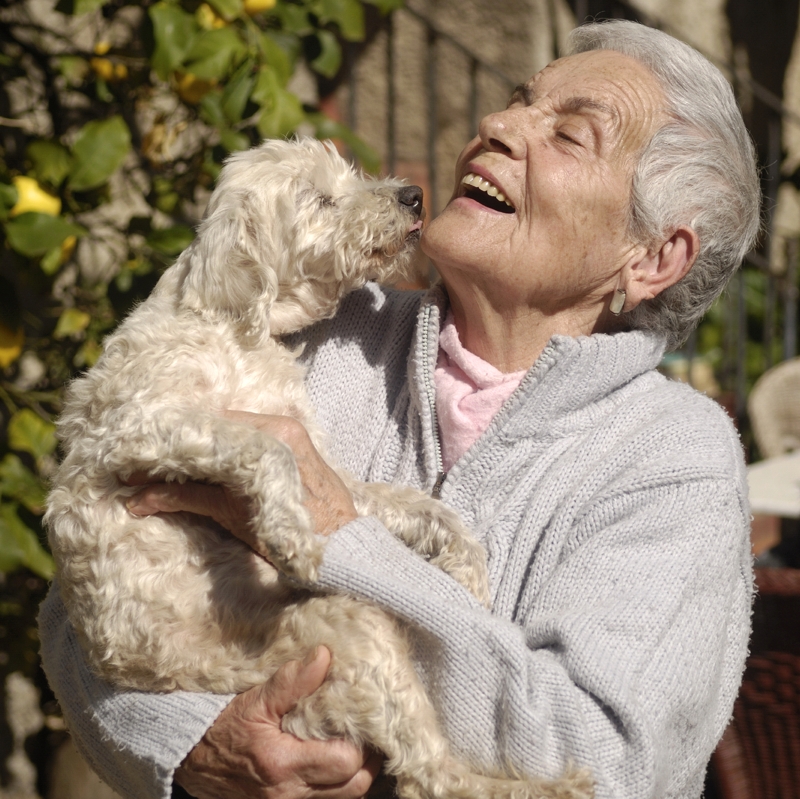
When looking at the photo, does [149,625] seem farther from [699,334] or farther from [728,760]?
[699,334]

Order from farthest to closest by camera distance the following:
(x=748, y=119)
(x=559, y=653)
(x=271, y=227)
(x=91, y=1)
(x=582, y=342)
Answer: (x=748, y=119)
(x=91, y=1)
(x=271, y=227)
(x=582, y=342)
(x=559, y=653)

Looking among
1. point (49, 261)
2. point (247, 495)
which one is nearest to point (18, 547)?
point (49, 261)

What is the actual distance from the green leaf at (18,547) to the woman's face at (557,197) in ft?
4.55

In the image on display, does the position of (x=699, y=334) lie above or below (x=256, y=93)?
below

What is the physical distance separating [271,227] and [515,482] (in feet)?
2.78

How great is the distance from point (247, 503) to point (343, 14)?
1658 millimetres

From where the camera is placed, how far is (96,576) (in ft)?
5.64

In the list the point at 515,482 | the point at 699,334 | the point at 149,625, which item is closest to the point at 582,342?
the point at 515,482

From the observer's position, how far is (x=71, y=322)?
291 centimetres

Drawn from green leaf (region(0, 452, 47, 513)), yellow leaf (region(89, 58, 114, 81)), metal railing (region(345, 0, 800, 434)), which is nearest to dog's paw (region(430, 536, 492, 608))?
green leaf (region(0, 452, 47, 513))

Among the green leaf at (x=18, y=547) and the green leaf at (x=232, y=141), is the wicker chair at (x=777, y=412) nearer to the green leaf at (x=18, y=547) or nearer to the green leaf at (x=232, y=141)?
the green leaf at (x=232, y=141)

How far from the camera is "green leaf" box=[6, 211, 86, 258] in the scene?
86.3 inches

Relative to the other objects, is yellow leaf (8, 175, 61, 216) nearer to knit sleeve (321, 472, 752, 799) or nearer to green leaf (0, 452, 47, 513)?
green leaf (0, 452, 47, 513)

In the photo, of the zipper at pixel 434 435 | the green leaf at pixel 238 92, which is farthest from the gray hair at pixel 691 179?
the green leaf at pixel 238 92
